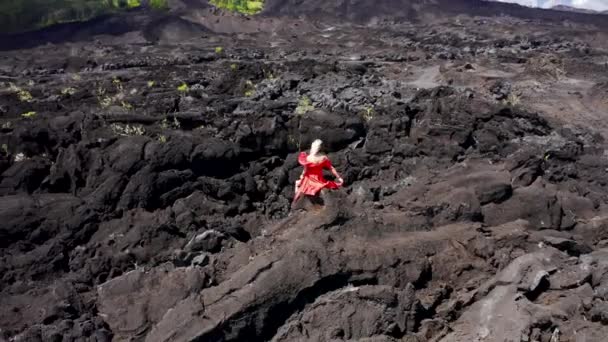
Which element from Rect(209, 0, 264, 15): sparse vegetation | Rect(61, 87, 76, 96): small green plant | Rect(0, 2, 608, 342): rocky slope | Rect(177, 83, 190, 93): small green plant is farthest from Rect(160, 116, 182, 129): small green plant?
Rect(209, 0, 264, 15): sparse vegetation

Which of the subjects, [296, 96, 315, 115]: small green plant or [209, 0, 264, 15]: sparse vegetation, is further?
[209, 0, 264, 15]: sparse vegetation

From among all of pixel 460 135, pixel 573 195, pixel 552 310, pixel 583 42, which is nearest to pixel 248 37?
pixel 583 42

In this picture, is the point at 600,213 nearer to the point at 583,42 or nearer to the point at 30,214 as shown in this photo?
the point at 30,214

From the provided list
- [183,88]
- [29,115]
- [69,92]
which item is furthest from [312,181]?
[69,92]

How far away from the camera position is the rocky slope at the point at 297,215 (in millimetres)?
5902

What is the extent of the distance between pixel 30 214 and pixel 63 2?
47.4 meters

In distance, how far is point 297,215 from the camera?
7773 millimetres

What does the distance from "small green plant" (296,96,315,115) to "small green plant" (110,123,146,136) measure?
3718mm

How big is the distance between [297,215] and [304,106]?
21.2ft

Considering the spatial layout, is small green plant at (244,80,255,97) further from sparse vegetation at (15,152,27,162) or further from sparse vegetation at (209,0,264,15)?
sparse vegetation at (209,0,264,15)

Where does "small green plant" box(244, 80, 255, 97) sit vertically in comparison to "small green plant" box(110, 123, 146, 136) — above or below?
above

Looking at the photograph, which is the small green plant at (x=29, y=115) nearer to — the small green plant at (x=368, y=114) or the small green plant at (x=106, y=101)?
the small green plant at (x=106, y=101)

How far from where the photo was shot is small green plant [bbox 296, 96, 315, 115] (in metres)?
13.2

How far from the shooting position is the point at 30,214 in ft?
31.2
